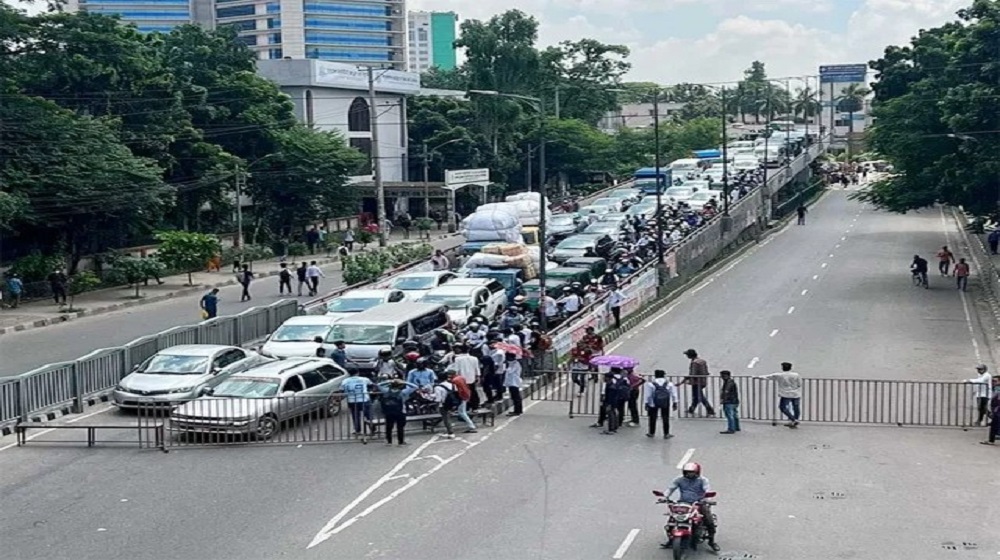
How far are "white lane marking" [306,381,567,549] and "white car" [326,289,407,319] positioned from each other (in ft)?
31.6

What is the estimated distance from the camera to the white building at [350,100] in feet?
241

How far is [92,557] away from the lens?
14.5 m

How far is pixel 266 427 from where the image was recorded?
2089cm

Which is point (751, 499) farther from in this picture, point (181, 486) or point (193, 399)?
Answer: point (193, 399)

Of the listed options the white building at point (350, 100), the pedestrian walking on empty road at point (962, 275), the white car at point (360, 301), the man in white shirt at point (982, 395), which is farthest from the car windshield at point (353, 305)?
the white building at point (350, 100)

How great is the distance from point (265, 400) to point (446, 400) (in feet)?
9.77

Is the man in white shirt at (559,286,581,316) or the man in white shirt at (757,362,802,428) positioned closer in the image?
the man in white shirt at (757,362,802,428)

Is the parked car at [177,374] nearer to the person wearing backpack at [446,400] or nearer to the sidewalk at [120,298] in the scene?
the person wearing backpack at [446,400]

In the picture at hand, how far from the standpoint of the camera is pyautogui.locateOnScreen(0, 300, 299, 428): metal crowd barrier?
22.0m

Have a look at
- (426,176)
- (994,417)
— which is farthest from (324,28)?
(994,417)

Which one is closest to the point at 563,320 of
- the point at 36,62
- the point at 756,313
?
the point at 756,313

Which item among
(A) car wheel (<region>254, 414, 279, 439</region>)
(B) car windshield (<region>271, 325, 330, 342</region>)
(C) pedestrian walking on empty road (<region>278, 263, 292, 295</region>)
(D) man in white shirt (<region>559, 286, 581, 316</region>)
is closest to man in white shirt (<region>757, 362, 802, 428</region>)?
(A) car wheel (<region>254, 414, 279, 439</region>)

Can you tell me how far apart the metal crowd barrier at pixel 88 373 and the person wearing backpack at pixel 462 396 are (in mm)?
7343

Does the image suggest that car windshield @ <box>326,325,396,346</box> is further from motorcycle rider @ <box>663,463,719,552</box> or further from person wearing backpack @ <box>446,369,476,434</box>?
motorcycle rider @ <box>663,463,719,552</box>
